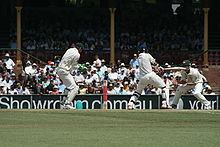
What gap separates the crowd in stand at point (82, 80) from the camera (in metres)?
26.0

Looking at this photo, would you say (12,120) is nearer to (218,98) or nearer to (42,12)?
(218,98)

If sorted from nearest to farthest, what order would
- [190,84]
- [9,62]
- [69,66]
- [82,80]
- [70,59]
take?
[70,59] → [69,66] → [190,84] → [82,80] → [9,62]

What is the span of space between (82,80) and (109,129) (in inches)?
499

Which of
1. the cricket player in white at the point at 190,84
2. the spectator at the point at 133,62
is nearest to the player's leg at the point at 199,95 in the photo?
the cricket player in white at the point at 190,84

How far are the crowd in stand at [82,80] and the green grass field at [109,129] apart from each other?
25.3ft

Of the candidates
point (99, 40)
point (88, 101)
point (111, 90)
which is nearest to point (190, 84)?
point (88, 101)

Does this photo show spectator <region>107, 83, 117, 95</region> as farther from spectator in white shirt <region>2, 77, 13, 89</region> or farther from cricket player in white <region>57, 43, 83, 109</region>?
cricket player in white <region>57, 43, 83, 109</region>

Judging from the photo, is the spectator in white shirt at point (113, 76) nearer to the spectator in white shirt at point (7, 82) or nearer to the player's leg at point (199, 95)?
the spectator in white shirt at point (7, 82)

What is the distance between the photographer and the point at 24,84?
2675 centimetres

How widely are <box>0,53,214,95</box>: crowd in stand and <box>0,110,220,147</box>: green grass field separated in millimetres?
7721

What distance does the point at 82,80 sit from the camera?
87.5ft

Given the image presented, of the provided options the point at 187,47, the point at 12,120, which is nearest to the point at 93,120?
the point at 12,120

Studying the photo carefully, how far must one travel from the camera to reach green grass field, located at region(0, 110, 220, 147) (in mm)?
11906

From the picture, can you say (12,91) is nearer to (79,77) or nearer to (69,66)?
(79,77)
